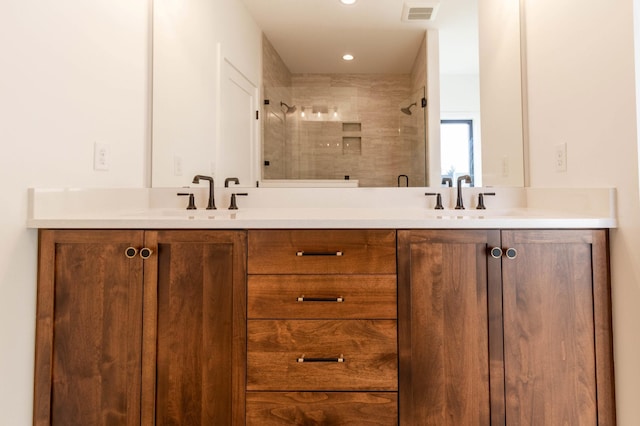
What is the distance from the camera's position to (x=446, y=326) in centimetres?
113

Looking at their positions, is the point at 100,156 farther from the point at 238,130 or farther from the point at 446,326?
the point at 446,326

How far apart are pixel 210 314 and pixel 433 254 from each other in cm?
72

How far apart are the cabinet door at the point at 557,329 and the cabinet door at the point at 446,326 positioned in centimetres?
6

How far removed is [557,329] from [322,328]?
71 centimetres

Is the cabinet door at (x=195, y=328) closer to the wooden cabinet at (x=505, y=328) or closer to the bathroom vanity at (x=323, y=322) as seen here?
the bathroom vanity at (x=323, y=322)

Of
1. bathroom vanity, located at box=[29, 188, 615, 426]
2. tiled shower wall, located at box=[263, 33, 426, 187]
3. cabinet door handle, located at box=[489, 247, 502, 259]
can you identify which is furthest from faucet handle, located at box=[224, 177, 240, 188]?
cabinet door handle, located at box=[489, 247, 502, 259]

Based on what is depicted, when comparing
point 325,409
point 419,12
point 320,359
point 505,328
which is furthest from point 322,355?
point 419,12

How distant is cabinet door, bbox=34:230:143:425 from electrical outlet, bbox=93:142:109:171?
0.34m

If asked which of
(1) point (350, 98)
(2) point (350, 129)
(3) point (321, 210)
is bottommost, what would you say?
(3) point (321, 210)

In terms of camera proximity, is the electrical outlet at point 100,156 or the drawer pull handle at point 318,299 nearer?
the drawer pull handle at point 318,299

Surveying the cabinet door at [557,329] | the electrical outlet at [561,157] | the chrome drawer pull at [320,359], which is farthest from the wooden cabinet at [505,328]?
the electrical outlet at [561,157]

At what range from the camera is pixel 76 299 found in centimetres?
115

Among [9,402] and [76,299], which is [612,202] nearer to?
[76,299]

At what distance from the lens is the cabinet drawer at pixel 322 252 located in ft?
3.76
